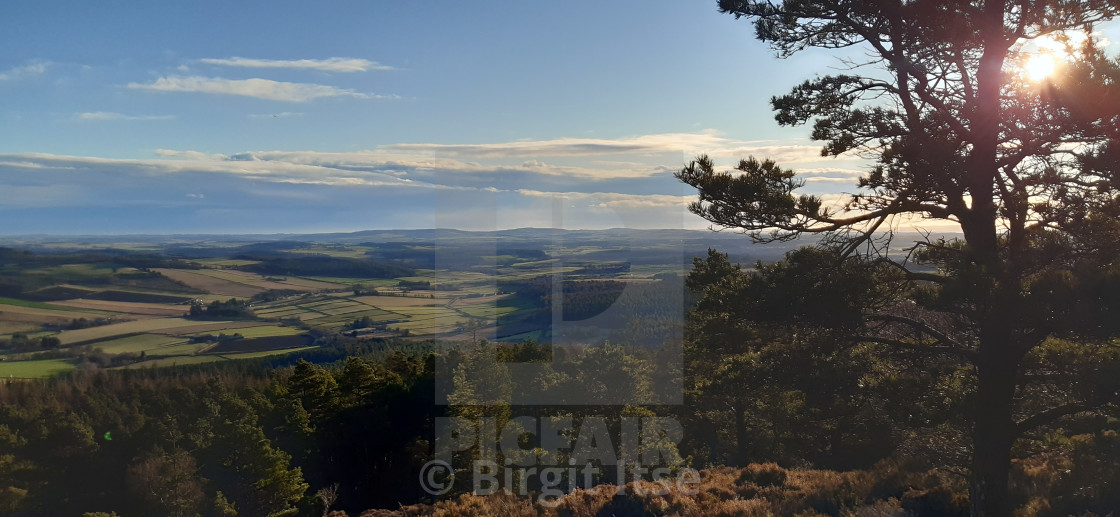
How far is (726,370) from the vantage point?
1059 centimetres

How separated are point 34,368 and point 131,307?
52.3ft

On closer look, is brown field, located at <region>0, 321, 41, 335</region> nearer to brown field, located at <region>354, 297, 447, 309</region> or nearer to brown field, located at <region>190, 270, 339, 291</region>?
brown field, located at <region>190, 270, 339, 291</region>

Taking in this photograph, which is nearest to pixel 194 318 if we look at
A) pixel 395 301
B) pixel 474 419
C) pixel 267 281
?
pixel 267 281

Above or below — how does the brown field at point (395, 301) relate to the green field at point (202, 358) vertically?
above

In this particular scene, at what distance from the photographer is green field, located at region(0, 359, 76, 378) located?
5288 centimetres

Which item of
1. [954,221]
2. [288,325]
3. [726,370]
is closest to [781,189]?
[954,221]

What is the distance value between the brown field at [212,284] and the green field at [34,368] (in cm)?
2051

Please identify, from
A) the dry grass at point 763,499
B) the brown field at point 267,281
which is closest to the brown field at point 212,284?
the brown field at point 267,281

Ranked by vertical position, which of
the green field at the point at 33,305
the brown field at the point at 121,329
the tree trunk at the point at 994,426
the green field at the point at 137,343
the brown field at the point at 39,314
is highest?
the tree trunk at the point at 994,426

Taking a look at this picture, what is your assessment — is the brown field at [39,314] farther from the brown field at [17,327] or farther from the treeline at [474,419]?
the treeline at [474,419]

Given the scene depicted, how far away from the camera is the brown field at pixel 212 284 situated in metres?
76.8

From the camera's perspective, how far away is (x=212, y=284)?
3115 inches

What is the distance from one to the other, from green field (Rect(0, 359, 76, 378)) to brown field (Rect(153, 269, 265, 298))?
20.5 meters

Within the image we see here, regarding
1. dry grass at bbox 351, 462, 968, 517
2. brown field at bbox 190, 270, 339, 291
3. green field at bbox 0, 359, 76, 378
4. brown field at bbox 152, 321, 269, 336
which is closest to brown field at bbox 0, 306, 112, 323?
green field at bbox 0, 359, 76, 378
